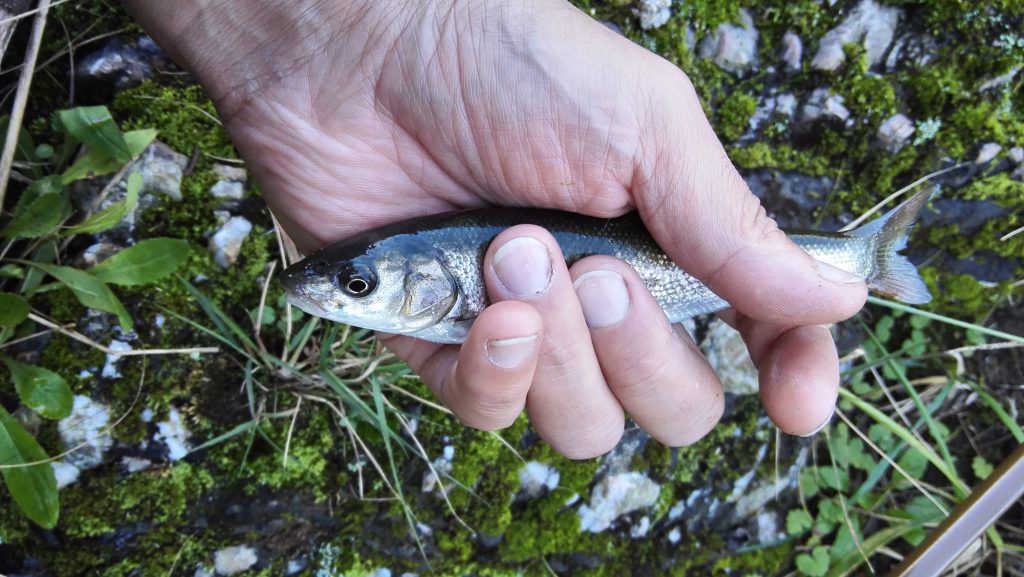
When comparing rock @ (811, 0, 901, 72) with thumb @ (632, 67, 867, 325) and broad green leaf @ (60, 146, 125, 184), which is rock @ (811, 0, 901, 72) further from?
broad green leaf @ (60, 146, 125, 184)

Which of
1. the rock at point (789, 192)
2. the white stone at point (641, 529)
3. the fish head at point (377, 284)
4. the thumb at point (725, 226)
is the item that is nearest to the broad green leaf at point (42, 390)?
the fish head at point (377, 284)

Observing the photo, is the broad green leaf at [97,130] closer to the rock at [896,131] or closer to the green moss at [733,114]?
the green moss at [733,114]

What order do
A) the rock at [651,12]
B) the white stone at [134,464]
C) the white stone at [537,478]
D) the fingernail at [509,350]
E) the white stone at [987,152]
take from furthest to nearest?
the white stone at [987,152], the rock at [651,12], the white stone at [537,478], the white stone at [134,464], the fingernail at [509,350]

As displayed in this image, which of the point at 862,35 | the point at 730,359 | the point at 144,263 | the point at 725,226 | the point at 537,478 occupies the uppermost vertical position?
the point at 862,35

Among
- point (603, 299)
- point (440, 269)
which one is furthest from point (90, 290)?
point (603, 299)

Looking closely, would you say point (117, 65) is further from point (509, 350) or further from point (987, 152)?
point (987, 152)

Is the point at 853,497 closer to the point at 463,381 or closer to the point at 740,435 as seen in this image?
the point at 740,435

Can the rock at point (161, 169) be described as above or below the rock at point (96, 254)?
above
